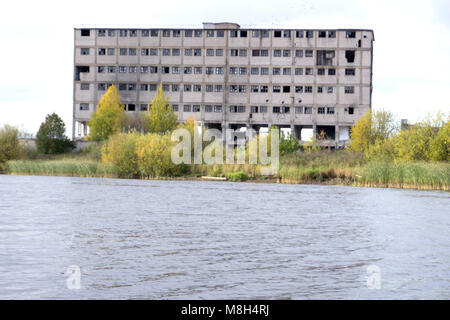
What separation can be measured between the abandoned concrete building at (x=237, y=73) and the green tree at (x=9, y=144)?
1554 inches

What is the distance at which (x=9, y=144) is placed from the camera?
61.2 metres

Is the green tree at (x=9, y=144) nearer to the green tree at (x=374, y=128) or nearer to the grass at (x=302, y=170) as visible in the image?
the grass at (x=302, y=170)

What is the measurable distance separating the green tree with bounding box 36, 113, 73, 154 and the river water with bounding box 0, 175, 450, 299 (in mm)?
51413

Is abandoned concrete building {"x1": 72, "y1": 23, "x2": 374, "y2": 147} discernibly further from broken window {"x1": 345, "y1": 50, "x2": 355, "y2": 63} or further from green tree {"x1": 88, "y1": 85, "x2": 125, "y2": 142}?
green tree {"x1": 88, "y1": 85, "x2": 125, "y2": 142}

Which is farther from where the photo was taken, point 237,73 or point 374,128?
point 237,73

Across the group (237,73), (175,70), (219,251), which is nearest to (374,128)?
(237,73)

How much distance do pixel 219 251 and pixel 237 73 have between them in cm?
8642

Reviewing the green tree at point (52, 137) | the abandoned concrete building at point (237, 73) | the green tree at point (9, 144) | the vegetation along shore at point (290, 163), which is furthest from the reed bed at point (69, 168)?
the abandoned concrete building at point (237, 73)

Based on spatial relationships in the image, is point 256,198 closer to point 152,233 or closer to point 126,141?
point 152,233

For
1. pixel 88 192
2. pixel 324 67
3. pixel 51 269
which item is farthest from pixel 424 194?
pixel 324 67

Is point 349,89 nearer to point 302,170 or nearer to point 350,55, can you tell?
point 350,55

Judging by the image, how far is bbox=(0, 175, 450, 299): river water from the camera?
439 inches

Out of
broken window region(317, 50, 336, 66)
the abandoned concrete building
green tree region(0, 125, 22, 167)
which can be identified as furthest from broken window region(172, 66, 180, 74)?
green tree region(0, 125, 22, 167)
